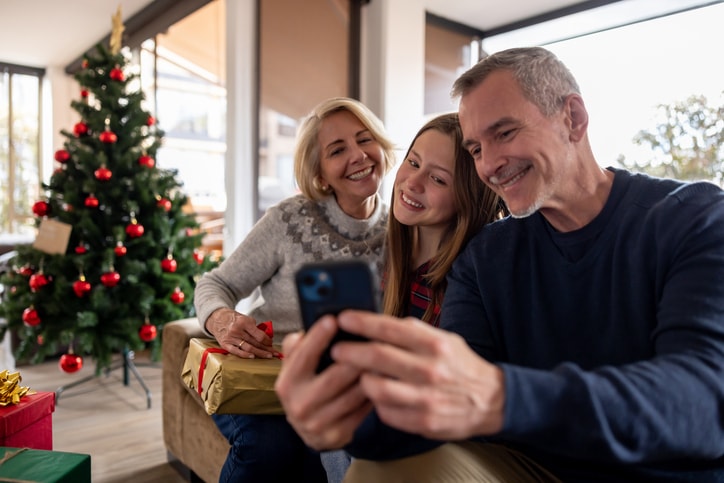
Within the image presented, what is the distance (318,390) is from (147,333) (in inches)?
89.1

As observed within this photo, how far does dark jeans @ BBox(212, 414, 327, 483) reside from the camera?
147 centimetres

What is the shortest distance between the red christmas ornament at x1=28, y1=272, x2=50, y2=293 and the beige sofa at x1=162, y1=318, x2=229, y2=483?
0.92m

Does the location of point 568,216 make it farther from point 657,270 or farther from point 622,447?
point 622,447

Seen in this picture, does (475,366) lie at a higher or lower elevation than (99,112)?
lower

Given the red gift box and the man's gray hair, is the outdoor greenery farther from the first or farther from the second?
the red gift box

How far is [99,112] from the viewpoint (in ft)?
8.95

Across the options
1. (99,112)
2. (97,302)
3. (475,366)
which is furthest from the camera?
(99,112)

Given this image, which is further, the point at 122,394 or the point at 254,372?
the point at 122,394

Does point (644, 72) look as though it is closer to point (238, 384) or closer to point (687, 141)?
point (687, 141)

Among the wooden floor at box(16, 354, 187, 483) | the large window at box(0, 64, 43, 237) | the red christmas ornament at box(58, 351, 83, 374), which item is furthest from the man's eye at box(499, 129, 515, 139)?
the large window at box(0, 64, 43, 237)

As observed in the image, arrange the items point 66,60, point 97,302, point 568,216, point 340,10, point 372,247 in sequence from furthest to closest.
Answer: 1. point 66,60
2. point 340,10
3. point 97,302
4. point 372,247
5. point 568,216

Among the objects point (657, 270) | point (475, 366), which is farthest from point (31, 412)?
point (657, 270)

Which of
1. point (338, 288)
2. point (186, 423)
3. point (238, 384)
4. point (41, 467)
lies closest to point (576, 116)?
point (338, 288)

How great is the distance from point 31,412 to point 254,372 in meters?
0.55
